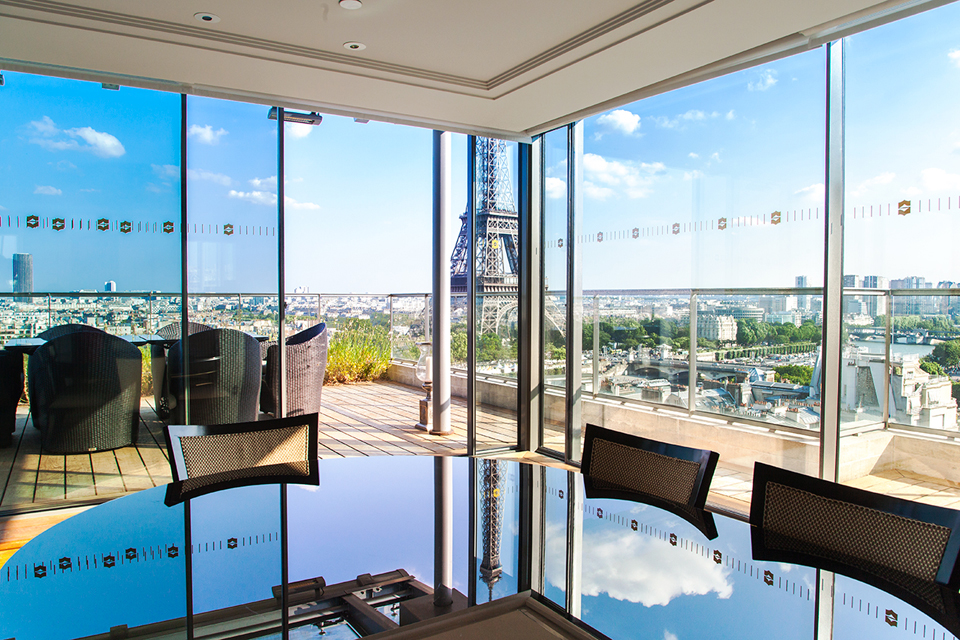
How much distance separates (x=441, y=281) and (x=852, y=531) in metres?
4.23

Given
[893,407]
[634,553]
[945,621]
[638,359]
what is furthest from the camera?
[638,359]

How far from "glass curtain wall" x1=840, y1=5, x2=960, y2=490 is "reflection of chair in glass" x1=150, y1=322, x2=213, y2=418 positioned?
358 cm

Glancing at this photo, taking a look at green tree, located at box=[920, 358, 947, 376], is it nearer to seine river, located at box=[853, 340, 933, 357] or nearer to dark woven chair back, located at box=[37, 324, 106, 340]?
seine river, located at box=[853, 340, 933, 357]

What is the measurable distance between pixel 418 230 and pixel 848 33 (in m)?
7.66

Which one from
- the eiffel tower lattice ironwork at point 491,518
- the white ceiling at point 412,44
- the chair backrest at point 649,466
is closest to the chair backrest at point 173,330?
the white ceiling at point 412,44

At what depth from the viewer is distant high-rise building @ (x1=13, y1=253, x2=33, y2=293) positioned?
10.6 ft

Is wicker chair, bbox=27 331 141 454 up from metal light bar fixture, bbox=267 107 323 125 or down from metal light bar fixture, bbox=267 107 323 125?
down

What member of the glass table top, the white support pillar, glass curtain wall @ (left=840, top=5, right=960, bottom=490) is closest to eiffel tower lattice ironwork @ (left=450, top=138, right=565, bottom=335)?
the white support pillar

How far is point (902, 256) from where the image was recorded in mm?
2555

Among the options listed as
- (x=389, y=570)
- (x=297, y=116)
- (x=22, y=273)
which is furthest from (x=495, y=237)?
(x=389, y=570)

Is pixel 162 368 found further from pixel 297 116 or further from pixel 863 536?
pixel 863 536

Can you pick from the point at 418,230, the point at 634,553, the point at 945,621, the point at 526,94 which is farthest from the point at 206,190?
the point at 418,230

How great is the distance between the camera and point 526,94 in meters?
3.55

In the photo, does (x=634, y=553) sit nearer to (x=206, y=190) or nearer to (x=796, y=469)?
(x=796, y=469)
